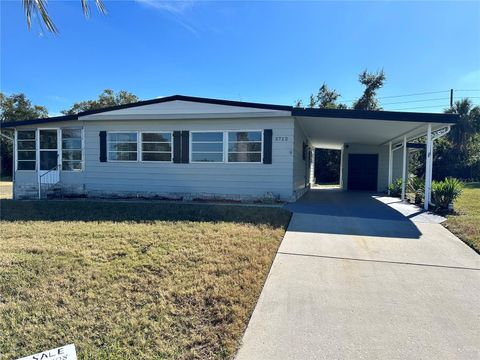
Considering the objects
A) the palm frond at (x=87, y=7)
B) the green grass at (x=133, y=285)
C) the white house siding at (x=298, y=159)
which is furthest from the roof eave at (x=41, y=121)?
the white house siding at (x=298, y=159)

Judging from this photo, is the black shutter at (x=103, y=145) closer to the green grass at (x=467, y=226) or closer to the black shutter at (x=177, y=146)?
the black shutter at (x=177, y=146)

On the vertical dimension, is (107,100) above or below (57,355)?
above

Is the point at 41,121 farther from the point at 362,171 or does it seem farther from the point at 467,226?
the point at 362,171

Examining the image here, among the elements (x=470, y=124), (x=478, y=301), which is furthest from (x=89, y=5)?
(x=470, y=124)

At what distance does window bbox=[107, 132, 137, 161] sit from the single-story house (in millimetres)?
36

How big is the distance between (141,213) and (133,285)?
4376 mm

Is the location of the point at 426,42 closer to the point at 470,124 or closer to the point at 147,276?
the point at 147,276

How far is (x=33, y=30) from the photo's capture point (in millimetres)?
4258

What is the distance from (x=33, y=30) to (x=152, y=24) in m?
6.25

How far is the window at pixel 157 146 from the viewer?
10.4 meters

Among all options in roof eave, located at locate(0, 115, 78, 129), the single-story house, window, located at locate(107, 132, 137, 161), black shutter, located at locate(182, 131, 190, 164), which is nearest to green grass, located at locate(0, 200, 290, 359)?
the single-story house

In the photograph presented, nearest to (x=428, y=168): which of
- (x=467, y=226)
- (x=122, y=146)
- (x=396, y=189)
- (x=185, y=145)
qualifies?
(x=467, y=226)

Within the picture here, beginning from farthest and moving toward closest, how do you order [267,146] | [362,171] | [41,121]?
[362,171], [41,121], [267,146]

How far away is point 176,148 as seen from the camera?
10227 millimetres
